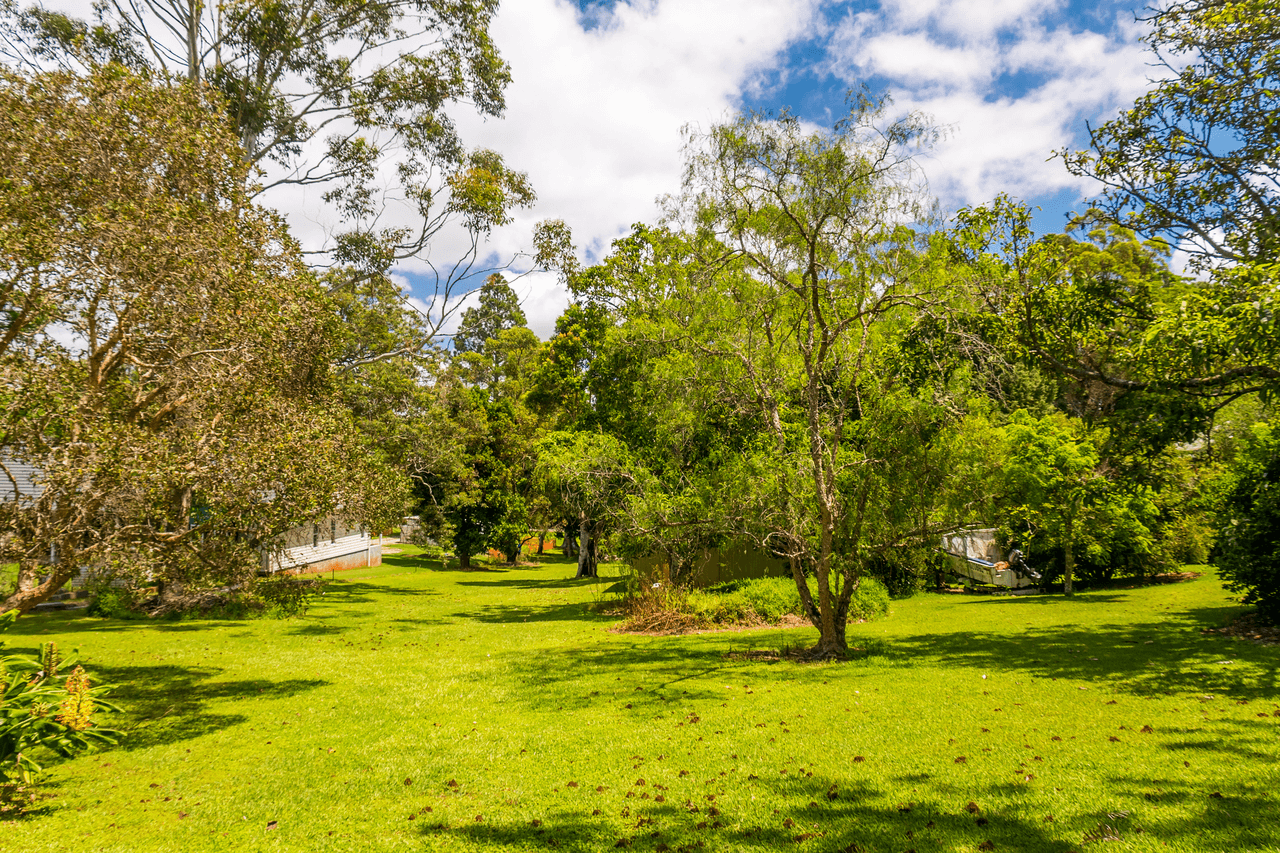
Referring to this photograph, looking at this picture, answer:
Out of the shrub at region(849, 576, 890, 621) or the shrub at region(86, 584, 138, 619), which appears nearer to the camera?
the shrub at region(849, 576, 890, 621)

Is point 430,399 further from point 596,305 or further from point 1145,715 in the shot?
point 1145,715

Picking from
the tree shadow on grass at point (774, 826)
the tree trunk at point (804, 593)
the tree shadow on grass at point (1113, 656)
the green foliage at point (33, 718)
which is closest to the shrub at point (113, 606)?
the green foliage at point (33, 718)

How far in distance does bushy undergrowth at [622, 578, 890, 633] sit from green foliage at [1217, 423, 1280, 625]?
7.77 metres

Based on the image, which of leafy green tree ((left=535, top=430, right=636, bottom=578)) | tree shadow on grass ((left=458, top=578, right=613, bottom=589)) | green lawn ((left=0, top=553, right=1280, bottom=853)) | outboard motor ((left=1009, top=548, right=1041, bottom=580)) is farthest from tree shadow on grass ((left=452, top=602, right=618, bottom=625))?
outboard motor ((left=1009, top=548, right=1041, bottom=580))

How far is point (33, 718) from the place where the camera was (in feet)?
21.0

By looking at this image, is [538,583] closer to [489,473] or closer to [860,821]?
[489,473]

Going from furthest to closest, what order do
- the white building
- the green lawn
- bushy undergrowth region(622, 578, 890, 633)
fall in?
the white building → bushy undergrowth region(622, 578, 890, 633) → the green lawn

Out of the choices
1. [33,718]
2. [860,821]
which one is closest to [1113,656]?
[860,821]

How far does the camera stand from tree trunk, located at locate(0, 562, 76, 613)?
804 cm

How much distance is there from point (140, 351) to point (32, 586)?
10.5 feet

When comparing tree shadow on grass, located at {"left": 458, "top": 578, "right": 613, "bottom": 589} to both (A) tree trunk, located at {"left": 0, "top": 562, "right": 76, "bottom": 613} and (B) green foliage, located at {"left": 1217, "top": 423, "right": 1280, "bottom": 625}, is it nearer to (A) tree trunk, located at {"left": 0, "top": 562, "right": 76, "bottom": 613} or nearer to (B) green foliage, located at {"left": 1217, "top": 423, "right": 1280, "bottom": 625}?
(B) green foliage, located at {"left": 1217, "top": 423, "right": 1280, "bottom": 625}

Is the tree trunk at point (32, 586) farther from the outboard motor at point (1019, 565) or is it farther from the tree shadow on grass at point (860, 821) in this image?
the outboard motor at point (1019, 565)

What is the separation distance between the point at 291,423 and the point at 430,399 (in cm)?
2122

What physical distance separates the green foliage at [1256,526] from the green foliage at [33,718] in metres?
16.7
